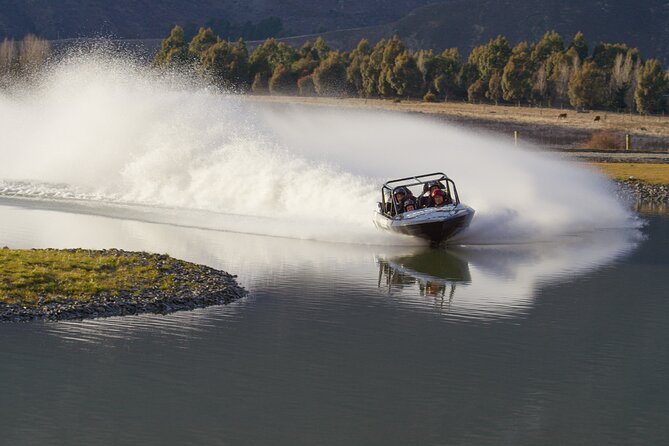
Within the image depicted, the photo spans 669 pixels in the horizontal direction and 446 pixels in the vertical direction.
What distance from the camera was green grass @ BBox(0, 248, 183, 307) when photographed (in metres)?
30.4

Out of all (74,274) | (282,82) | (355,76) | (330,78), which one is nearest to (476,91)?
(355,76)

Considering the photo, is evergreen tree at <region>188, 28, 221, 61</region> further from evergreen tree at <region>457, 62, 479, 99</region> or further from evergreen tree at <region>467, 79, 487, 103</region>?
evergreen tree at <region>467, 79, 487, 103</region>

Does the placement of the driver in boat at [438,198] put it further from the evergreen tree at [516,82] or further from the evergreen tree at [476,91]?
the evergreen tree at [476,91]

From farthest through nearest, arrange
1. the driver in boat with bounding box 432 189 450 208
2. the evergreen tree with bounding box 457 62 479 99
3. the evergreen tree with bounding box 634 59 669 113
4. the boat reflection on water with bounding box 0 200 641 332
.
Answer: the evergreen tree with bounding box 457 62 479 99
the evergreen tree with bounding box 634 59 669 113
the driver in boat with bounding box 432 189 450 208
the boat reflection on water with bounding box 0 200 641 332

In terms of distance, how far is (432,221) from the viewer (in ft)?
142

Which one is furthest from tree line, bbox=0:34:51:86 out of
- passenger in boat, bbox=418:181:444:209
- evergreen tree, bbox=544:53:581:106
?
passenger in boat, bbox=418:181:444:209

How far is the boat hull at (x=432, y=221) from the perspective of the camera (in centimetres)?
4322

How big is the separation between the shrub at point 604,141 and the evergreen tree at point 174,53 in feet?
225

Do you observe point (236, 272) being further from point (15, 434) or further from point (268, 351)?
point (15, 434)

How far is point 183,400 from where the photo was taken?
2294 centimetres

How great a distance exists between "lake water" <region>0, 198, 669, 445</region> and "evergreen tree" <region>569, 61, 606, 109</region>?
8880 cm

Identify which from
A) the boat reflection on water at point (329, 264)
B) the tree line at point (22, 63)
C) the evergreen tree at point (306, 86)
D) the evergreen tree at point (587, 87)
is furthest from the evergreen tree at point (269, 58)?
the boat reflection on water at point (329, 264)

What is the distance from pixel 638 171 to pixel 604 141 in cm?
2369

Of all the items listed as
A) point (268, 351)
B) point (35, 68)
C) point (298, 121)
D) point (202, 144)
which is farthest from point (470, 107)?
point (268, 351)
